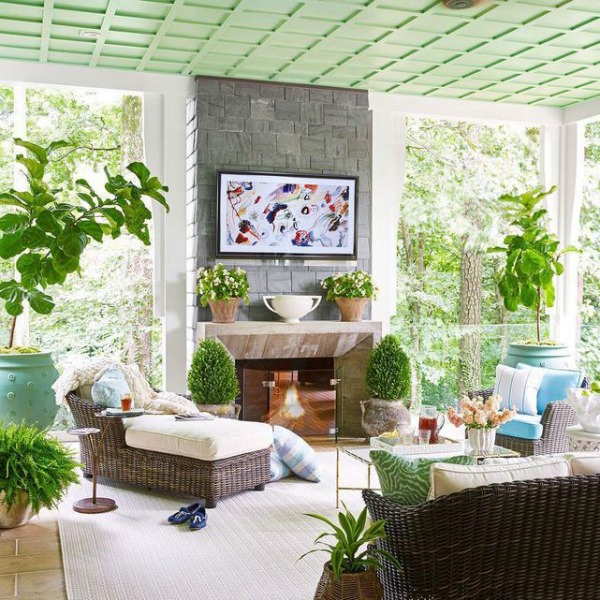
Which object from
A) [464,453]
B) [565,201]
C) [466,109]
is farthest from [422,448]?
[565,201]

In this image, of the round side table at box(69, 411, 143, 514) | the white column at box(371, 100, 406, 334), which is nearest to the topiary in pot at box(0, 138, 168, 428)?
the round side table at box(69, 411, 143, 514)

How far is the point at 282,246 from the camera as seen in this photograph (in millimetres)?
7395

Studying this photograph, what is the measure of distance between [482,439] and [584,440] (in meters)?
0.62

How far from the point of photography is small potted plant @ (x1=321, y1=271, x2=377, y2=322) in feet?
24.3

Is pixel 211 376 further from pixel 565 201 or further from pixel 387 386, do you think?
pixel 565 201

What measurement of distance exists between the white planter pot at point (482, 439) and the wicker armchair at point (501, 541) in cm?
138

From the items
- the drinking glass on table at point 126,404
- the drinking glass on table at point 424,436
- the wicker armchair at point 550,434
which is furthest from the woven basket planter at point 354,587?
the wicker armchair at point 550,434

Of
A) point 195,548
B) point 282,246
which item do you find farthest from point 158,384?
point 195,548

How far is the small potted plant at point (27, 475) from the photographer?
447 cm

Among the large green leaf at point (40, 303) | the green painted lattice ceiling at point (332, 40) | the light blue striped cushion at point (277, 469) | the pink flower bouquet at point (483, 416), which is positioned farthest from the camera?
the large green leaf at point (40, 303)

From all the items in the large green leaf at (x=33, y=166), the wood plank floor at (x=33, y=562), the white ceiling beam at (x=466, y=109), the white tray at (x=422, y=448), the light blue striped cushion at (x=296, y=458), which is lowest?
the wood plank floor at (x=33, y=562)

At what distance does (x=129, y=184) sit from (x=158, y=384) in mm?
4132

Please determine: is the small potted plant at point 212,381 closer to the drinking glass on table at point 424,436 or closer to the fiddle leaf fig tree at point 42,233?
the fiddle leaf fig tree at point 42,233

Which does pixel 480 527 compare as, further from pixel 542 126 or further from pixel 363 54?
Answer: pixel 542 126
